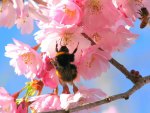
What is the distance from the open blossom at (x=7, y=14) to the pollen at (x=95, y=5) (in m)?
0.50

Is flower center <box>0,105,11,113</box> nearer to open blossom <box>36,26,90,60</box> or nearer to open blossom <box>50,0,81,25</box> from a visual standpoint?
open blossom <box>36,26,90,60</box>

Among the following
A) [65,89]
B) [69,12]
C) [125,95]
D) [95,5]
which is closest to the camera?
[125,95]

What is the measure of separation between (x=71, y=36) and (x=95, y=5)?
0.27m

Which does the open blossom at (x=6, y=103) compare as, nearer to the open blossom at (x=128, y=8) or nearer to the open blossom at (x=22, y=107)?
the open blossom at (x=22, y=107)

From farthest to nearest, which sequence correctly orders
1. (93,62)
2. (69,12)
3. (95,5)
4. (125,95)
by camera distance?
(93,62), (95,5), (69,12), (125,95)

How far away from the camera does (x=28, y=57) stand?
3.22m

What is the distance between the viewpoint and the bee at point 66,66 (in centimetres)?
299

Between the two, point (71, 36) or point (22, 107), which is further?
point (22, 107)

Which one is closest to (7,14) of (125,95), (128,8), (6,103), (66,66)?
(66,66)

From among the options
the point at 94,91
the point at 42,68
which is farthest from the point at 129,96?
the point at 42,68

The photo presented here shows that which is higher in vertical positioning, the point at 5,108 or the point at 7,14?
the point at 7,14

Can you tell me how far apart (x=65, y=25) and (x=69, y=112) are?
65 centimetres

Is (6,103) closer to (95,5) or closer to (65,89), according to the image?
(65,89)

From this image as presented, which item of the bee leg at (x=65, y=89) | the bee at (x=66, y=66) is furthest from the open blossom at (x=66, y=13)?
the bee leg at (x=65, y=89)
